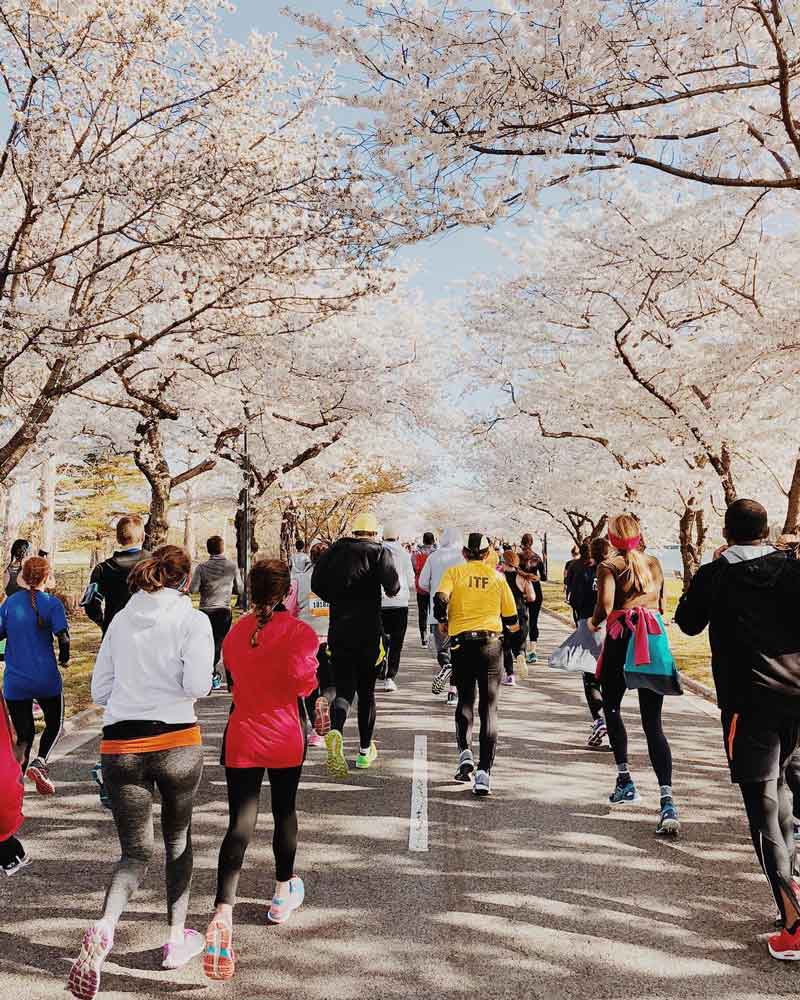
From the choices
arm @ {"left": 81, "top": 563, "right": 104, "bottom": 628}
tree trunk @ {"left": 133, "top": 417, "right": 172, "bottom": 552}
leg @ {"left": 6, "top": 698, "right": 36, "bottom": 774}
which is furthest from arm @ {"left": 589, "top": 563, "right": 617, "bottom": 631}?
tree trunk @ {"left": 133, "top": 417, "right": 172, "bottom": 552}

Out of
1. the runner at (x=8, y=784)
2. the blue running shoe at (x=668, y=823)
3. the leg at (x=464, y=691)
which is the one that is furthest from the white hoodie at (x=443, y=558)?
the runner at (x=8, y=784)

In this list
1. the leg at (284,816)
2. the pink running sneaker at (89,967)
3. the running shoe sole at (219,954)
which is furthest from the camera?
the leg at (284,816)

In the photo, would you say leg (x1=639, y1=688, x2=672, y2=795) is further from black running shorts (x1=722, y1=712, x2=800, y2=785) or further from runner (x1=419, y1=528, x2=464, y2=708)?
runner (x1=419, y1=528, x2=464, y2=708)

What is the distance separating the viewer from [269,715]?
3865 millimetres

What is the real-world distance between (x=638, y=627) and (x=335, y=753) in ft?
8.20

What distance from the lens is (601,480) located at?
1286 inches

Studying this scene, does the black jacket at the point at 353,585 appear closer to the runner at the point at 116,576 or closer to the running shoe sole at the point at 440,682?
the runner at the point at 116,576

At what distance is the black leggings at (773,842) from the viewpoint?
3.69 meters

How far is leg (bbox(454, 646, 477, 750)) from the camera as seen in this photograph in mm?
6250

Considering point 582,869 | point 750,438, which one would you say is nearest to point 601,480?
point 750,438

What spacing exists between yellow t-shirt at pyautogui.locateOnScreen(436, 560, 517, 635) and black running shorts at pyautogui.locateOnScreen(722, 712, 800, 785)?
2525mm

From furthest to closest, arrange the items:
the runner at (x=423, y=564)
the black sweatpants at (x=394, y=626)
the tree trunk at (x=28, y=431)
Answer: the runner at (x=423, y=564)
the tree trunk at (x=28, y=431)
the black sweatpants at (x=394, y=626)

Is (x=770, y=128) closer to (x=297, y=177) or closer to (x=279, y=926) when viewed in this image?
(x=297, y=177)

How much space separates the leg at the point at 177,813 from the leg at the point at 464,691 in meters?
2.95
